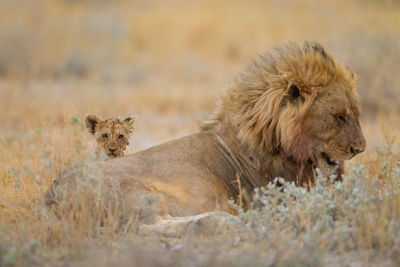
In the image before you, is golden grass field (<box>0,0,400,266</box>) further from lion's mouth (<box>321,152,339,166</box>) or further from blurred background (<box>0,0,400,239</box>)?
lion's mouth (<box>321,152,339,166</box>)

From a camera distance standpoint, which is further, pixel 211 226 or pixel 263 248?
pixel 211 226

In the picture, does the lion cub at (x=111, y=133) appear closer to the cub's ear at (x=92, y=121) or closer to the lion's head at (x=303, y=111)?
the cub's ear at (x=92, y=121)

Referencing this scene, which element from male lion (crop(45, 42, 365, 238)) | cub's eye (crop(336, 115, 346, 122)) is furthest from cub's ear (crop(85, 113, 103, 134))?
cub's eye (crop(336, 115, 346, 122))

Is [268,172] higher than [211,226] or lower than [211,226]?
higher

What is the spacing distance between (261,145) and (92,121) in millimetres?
1895

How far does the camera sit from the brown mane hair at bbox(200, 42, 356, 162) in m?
4.82

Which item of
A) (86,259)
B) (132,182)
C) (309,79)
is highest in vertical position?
(309,79)

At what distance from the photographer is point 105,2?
80.8 feet

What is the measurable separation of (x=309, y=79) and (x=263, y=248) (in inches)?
61.3

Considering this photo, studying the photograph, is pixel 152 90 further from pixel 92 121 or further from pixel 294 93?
pixel 294 93

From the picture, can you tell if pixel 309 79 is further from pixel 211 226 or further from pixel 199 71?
pixel 199 71

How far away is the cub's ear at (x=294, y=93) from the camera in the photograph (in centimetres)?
487

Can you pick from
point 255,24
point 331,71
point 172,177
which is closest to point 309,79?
point 331,71

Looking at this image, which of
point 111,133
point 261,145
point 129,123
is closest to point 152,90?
point 129,123
